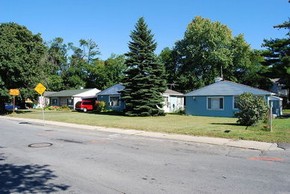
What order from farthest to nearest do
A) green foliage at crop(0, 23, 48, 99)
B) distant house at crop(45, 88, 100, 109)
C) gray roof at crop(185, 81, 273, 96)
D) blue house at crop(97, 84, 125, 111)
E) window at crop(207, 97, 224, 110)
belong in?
distant house at crop(45, 88, 100, 109) → blue house at crop(97, 84, 125, 111) → green foliage at crop(0, 23, 48, 99) → window at crop(207, 97, 224, 110) → gray roof at crop(185, 81, 273, 96)

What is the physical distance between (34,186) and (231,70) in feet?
185

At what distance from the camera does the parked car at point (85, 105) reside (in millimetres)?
45969

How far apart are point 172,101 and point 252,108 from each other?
2556 cm

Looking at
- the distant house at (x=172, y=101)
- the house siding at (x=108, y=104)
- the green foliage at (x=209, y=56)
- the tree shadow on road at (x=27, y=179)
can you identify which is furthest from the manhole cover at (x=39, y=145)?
the green foliage at (x=209, y=56)

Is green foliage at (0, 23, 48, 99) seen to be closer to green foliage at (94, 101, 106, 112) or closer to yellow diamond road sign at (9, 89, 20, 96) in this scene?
yellow diamond road sign at (9, 89, 20, 96)

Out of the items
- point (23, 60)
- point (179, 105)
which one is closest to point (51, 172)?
point (23, 60)

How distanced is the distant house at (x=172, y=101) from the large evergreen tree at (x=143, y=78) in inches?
347

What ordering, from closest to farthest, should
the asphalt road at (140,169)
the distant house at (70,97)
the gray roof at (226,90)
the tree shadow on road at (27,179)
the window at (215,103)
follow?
the tree shadow on road at (27,179)
the asphalt road at (140,169)
the gray roof at (226,90)
the window at (215,103)
the distant house at (70,97)

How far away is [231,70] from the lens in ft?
194

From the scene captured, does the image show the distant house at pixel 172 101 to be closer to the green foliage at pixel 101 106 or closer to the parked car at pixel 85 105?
the green foliage at pixel 101 106

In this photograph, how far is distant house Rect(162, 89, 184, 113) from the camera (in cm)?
4247

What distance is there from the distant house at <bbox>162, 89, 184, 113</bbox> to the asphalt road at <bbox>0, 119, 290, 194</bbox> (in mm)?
30198

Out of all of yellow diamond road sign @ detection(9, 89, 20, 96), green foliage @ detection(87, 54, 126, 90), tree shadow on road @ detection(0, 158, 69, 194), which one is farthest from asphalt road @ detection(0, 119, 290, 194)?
green foliage @ detection(87, 54, 126, 90)

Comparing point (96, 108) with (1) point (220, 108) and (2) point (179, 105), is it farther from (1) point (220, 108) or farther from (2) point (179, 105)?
(1) point (220, 108)
